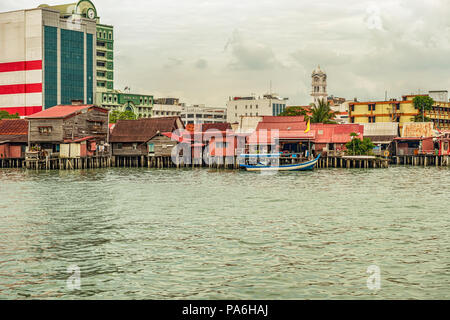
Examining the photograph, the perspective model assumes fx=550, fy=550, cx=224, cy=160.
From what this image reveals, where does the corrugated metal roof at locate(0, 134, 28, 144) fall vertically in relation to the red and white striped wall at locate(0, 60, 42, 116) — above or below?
below

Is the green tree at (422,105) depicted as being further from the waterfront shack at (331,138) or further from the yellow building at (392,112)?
the waterfront shack at (331,138)

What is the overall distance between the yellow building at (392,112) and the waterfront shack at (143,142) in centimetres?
4128

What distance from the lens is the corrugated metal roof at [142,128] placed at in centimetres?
7725

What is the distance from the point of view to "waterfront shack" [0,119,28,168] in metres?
72.8

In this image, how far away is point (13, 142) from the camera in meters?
74.5

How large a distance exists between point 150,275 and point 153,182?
33.2m

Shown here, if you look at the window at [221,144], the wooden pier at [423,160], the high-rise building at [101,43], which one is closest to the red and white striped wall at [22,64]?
the high-rise building at [101,43]

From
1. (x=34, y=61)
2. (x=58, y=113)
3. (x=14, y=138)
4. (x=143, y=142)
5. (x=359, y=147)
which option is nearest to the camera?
(x=58, y=113)

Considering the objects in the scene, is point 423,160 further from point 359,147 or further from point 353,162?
point 353,162

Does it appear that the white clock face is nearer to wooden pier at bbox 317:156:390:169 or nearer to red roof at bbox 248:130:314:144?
red roof at bbox 248:130:314:144

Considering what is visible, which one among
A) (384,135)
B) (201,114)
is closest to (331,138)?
(384,135)

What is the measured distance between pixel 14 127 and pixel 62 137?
12381mm

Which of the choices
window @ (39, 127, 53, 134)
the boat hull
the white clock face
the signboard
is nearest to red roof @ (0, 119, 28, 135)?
window @ (39, 127, 53, 134)

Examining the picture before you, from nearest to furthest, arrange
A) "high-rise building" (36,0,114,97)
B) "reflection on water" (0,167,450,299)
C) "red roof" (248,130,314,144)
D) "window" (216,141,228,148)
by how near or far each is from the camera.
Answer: "reflection on water" (0,167,450,299)
"window" (216,141,228,148)
"red roof" (248,130,314,144)
"high-rise building" (36,0,114,97)
